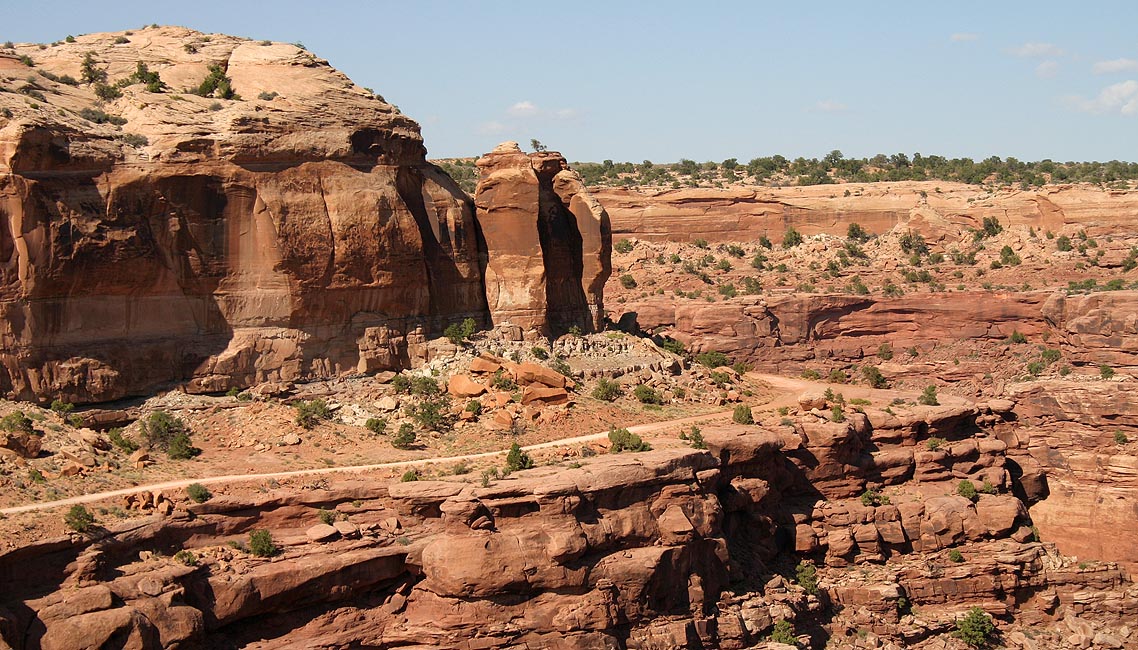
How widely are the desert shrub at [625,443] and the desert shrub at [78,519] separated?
53.3 ft

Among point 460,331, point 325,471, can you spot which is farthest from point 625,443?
point 325,471

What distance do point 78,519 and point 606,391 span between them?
20433mm

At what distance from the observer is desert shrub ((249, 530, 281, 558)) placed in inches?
1380

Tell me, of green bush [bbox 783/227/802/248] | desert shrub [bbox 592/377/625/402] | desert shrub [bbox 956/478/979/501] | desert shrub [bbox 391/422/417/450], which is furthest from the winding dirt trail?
green bush [bbox 783/227/802/248]

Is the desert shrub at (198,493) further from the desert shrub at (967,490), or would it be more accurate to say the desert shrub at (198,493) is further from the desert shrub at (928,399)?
the desert shrub at (928,399)

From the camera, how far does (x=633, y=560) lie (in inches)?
1511

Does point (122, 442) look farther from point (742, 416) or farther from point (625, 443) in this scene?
point (742, 416)

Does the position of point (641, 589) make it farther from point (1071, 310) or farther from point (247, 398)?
point (1071, 310)

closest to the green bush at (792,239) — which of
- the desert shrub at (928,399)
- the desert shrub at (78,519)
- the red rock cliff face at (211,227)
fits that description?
the desert shrub at (928,399)

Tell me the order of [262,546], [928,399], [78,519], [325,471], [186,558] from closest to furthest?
[78,519], [186,558], [262,546], [325,471], [928,399]

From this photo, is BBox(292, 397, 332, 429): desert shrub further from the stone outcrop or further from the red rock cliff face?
the stone outcrop

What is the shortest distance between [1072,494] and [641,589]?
23224mm

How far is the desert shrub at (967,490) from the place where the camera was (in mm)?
49875

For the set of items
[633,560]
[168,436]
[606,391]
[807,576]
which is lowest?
[807,576]
